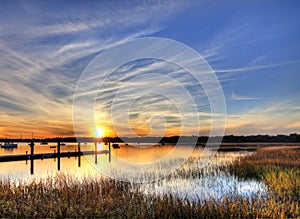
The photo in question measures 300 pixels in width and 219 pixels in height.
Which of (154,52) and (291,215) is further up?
(154,52)

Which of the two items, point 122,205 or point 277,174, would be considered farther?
point 277,174

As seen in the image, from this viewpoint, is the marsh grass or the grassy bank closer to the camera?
the marsh grass

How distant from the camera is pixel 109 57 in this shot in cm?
1988

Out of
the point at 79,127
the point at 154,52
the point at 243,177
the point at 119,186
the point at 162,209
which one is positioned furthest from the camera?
the point at 79,127

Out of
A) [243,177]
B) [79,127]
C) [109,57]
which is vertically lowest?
[243,177]

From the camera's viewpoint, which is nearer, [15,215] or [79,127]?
[15,215]

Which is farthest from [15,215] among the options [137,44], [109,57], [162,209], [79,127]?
[79,127]

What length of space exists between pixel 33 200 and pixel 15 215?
1599 mm

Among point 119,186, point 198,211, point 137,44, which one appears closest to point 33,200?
point 119,186

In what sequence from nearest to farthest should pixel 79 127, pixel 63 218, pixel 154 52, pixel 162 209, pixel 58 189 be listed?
pixel 63 218
pixel 162 209
pixel 58 189
pixel 154 52
pixel 79 127

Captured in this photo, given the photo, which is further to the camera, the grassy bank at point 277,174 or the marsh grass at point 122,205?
the grassy bank at point 277,174

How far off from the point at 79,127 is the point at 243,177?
2578 cm

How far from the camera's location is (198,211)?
8.52 m

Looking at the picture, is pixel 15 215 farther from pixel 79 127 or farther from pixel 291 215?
pixel 79 127
